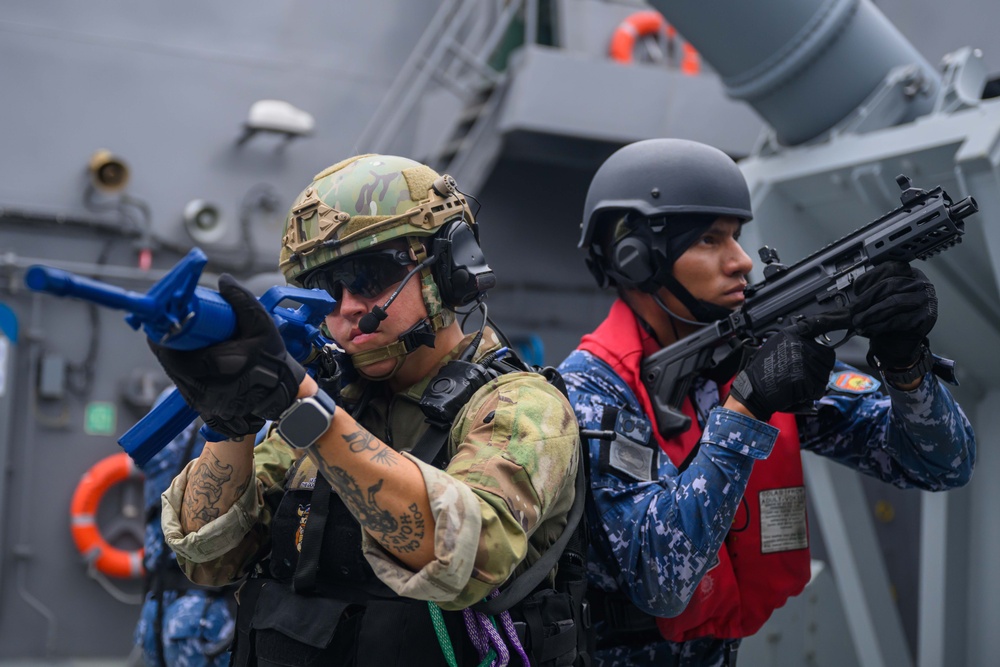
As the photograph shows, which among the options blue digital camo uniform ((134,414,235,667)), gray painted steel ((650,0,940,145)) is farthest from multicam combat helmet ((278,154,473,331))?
gray painted steel ((650,0,940,145))

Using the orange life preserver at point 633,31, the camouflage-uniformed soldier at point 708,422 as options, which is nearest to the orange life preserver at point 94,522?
the orange life preserver at point 633,31

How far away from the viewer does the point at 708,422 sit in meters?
1.94

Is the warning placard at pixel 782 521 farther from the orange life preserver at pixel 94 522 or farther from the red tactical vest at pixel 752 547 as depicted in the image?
the orange life preserver at pixel 94 522

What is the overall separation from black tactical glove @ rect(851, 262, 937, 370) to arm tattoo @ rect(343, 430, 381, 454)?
993 millimetres

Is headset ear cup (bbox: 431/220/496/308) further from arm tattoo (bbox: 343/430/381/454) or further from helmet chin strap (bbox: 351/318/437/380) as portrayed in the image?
arm tattoo (bbox: 343/430/381/454)

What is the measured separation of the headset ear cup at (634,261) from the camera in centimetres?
226

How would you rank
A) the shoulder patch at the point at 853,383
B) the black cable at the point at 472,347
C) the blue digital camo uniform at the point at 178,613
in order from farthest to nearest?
the blue digital camo uniform at the point at 178,613, the shoulder patch at the point at 853,383, the black cable at the point at 472,347

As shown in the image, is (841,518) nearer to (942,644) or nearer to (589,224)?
(942,644)

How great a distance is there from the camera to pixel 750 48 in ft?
12.1

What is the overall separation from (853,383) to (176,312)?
5.17 ft

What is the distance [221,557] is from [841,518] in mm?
2535

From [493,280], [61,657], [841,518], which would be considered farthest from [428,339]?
[61,657]

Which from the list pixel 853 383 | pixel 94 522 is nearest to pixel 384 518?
pixel 853 383

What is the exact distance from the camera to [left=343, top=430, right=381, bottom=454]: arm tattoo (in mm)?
1373
